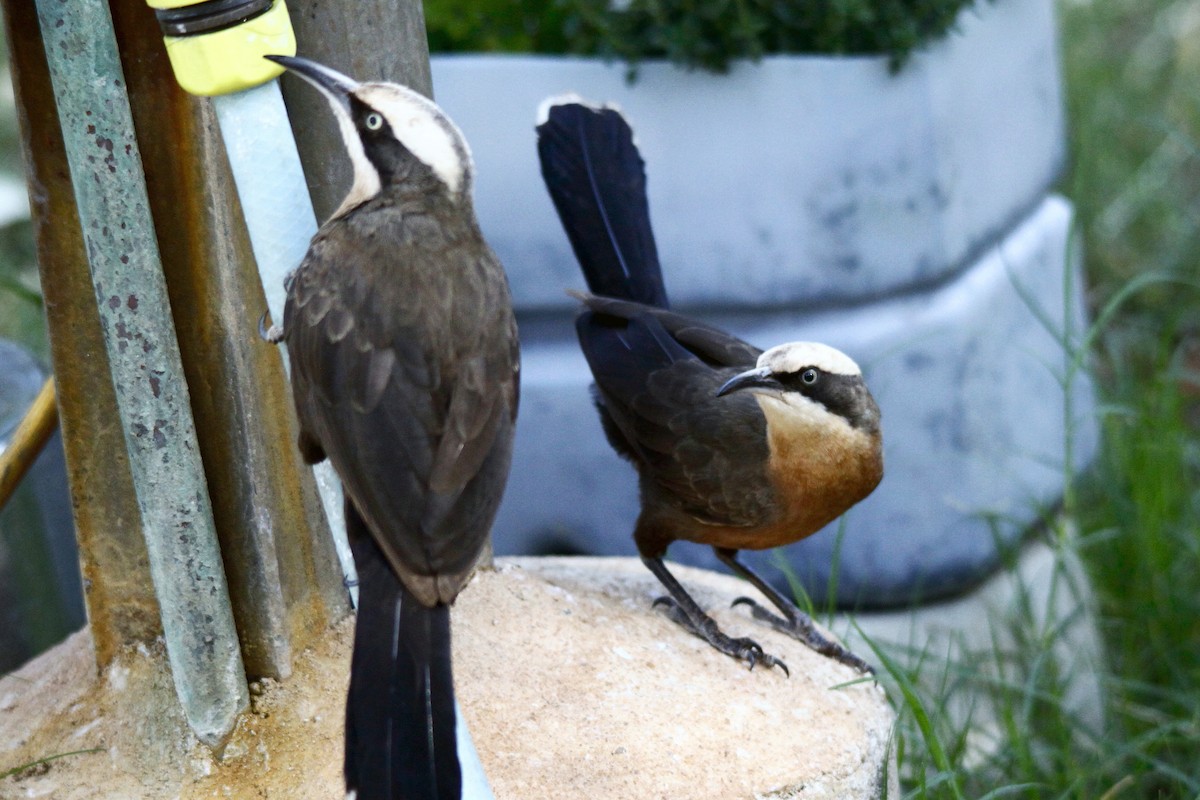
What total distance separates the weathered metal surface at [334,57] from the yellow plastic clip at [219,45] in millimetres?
393

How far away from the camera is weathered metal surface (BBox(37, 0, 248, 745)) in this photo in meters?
Answer: 2.08

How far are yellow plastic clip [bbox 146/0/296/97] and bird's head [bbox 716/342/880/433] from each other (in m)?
1.03

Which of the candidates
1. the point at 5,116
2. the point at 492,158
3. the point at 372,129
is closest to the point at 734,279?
the point at 492,158

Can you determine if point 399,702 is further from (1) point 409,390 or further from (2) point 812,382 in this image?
(2) point 812,382

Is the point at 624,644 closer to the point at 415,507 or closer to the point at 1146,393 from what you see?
the point at 415,507

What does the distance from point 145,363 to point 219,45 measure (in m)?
0.50

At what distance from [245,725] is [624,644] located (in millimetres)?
719

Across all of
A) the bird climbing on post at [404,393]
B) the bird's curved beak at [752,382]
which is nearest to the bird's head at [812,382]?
the bird's curved beak at [752,382]

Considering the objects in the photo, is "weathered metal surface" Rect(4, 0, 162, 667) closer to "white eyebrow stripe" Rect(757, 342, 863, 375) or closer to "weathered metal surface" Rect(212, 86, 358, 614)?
"weathered metal surface" Rect(212, 86, 358, 614)

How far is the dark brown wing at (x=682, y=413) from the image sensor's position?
280 cm

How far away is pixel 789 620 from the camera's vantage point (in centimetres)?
304

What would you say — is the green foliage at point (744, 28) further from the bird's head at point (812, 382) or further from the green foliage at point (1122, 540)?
the bird's head at point (812, 382)

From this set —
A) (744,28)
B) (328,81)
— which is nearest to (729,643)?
(328,81)

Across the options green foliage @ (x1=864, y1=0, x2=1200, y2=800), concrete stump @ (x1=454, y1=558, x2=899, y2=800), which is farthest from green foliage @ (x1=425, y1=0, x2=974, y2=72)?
concrete stump @ (x1=454, y1=558, x2=899, y2=800)
